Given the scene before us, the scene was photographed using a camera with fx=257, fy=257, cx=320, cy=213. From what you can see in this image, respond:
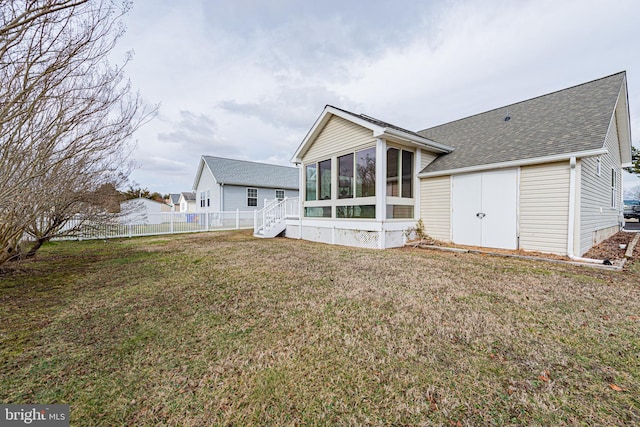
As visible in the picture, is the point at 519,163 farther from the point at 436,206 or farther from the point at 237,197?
the point at 237,197

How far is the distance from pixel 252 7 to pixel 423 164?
8177 mm

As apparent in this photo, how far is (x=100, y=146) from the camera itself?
474cm

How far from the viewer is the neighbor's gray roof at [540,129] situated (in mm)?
6719

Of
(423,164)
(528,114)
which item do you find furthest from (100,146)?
(528,114)

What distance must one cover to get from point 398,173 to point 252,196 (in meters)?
14.6

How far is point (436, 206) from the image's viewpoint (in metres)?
8.87

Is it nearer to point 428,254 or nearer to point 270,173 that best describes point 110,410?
point 428,254

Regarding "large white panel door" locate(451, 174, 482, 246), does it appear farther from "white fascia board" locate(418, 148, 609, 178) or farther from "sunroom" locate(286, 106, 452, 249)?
"sunroom" locate(286, 106, 452, 249)

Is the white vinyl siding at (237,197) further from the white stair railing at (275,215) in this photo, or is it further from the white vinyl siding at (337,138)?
the white vinyl siding at (337,138)

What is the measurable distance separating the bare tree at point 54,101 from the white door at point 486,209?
8.64 meters

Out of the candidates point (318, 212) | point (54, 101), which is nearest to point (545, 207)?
point (318, 212)

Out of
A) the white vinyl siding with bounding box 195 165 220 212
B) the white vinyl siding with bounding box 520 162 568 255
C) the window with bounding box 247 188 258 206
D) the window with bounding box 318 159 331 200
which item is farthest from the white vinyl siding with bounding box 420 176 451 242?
the white vinyl siding with bounding box 195 165 220 212

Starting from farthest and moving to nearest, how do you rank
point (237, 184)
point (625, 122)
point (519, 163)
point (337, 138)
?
point (237, 184) → point (625, 122) → point (337, 138) → point (519, 163)

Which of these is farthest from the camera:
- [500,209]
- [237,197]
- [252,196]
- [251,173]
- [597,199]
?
[251,173]
